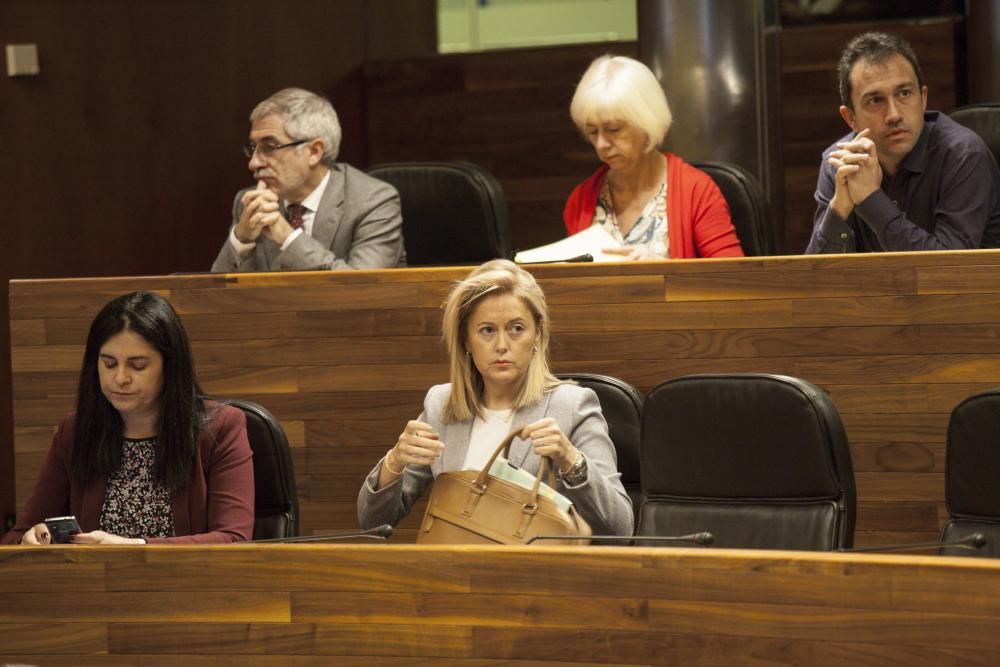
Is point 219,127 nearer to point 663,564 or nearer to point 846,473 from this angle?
point 846,473

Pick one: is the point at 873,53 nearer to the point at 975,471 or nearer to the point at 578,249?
the point at 578,249

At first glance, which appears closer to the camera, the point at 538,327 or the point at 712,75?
the point at 538,327

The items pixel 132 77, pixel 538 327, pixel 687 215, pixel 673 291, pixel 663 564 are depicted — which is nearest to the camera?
pixel 663 564

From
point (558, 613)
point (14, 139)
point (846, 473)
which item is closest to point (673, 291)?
point (846, 473)

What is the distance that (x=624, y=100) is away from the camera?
3551 millimetres

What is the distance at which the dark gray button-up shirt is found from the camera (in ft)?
10.1

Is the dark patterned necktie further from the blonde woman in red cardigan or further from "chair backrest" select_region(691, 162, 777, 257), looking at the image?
"chair backrest" select_region(691, 162, 777, 257)

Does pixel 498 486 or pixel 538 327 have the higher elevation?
pixel 538 327

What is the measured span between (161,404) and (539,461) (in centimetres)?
73

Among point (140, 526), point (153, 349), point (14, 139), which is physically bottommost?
point (140, 526)

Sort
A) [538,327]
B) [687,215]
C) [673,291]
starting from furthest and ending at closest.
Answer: [687,215]
[673,291]
[538,327]

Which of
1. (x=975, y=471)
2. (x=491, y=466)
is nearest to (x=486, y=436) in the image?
(x=491, y=466)

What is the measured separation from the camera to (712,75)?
4.31m

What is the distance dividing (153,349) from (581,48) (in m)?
3.00
